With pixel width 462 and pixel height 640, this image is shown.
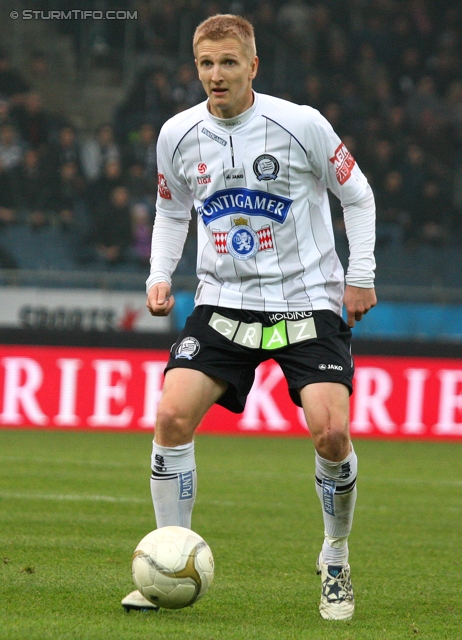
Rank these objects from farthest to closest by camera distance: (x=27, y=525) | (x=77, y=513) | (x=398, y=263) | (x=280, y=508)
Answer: (x=398, y=263)
(x=280, y=508)
(x=77, y=513)
(x=27, y=525)

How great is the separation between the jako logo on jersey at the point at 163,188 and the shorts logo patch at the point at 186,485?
118 cm

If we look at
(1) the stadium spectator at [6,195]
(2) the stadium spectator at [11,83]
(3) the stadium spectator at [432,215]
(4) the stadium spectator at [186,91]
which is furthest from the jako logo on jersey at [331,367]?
(4) the stadium spectator at [186,91]

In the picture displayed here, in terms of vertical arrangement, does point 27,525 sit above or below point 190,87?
A: below

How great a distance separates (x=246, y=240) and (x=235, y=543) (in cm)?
230

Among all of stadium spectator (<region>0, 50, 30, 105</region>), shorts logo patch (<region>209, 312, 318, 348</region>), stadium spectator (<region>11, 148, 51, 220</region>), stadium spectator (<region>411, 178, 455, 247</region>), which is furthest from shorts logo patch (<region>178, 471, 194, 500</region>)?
stadium spectator (<region>0, 50, 30, 105</region>)

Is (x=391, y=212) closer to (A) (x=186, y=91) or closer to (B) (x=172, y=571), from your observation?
(A) (x=186, y=91)

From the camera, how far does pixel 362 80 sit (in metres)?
17.8

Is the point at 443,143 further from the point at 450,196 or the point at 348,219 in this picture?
the point at 348,219

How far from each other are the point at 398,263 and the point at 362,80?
13.6 feet

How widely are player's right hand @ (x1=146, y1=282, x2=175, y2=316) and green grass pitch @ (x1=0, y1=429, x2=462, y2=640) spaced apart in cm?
114

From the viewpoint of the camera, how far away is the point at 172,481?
4168 millimetres

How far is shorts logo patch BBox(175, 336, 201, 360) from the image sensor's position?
425 cm

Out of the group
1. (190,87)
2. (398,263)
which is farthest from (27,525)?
(190,87)

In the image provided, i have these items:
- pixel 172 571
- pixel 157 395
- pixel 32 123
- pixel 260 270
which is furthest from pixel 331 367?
pixel 32 123
